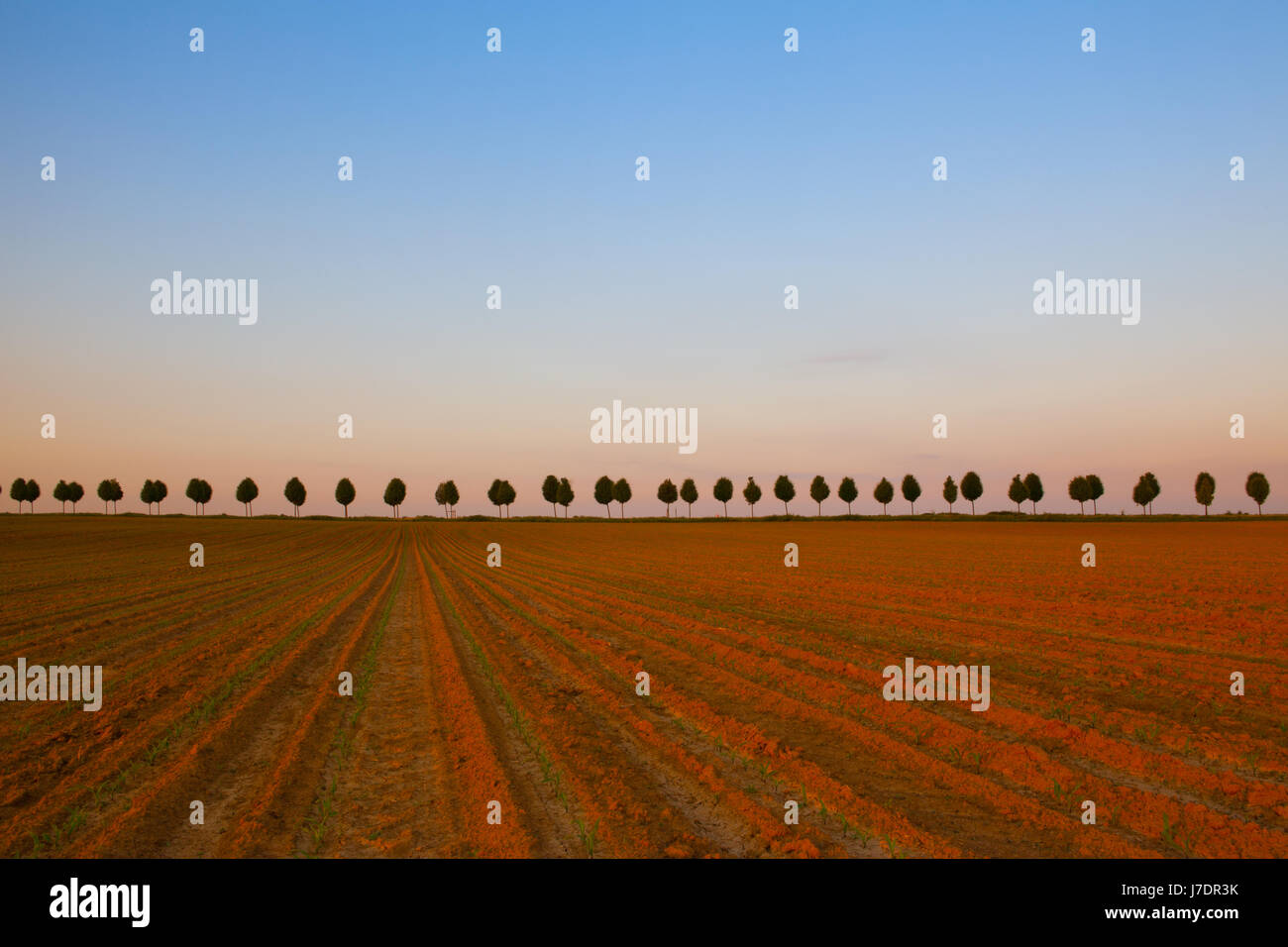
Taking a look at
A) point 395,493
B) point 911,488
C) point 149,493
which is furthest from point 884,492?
point 149,493

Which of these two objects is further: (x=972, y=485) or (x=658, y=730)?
(x=972, y=485)

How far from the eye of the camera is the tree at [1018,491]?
15725 centimetres

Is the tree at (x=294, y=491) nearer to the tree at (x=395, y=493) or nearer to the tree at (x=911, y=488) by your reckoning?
the tree at (x=395, y=493)

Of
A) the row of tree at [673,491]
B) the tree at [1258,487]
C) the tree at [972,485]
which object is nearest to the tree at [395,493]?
the row of tree at [673,491]

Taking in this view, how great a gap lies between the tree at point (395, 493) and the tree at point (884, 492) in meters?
114

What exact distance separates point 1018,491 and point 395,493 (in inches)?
5602

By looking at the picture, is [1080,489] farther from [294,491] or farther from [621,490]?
[294,491]

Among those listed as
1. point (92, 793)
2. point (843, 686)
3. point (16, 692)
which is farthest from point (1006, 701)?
point (16, 692)

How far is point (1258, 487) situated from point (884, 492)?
74.2 m

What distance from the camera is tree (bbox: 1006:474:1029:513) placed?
15725cm

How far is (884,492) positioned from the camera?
6816 inches

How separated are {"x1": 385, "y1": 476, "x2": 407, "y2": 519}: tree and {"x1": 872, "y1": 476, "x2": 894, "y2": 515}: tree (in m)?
114

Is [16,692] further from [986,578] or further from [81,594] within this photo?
[986,578]

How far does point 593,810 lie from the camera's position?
6922 mm
